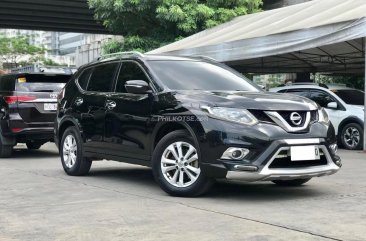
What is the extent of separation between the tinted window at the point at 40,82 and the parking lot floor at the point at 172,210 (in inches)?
134

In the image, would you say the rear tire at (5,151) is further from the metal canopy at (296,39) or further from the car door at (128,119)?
the metal canopy at (296,39)

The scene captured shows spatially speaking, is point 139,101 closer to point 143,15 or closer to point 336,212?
point 336,212

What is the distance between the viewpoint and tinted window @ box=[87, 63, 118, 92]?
25.9 ft

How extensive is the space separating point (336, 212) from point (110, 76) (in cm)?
381

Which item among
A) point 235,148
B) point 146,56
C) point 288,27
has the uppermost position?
point 288,27

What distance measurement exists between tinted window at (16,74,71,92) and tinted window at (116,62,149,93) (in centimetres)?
430

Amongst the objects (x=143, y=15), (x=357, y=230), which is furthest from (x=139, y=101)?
(x=143, y=15)

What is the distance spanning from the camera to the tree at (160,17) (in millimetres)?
21031

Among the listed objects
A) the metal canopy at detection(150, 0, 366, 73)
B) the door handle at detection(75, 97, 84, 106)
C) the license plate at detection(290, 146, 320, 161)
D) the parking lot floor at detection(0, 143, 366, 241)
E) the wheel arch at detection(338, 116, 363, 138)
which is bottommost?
the parking lot floor at detection(0, 143, 366, 241)

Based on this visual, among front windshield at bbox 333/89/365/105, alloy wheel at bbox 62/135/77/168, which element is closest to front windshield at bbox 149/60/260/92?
alloy wheel at bbox 62/135/77/168

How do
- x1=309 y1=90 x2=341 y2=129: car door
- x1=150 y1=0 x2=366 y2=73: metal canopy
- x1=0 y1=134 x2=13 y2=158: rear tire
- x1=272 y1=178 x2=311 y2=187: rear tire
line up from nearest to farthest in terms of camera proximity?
x1=272 y1=178 x2=311 y2=187: rear tire < x1=0 y1=134 x2=13 y2=158: rear tire < x1=150 y1=0 x2=366 y2=73: metal canopy < x1=309 y1=90 x2=341 y2=129: car door

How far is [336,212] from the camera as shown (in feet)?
18.1

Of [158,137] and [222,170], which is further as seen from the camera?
[158,137]

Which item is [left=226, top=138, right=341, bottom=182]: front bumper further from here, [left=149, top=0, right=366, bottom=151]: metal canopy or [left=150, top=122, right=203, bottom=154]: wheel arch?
[left=149, top=0, right=366, bottom=151]: metal canopy
